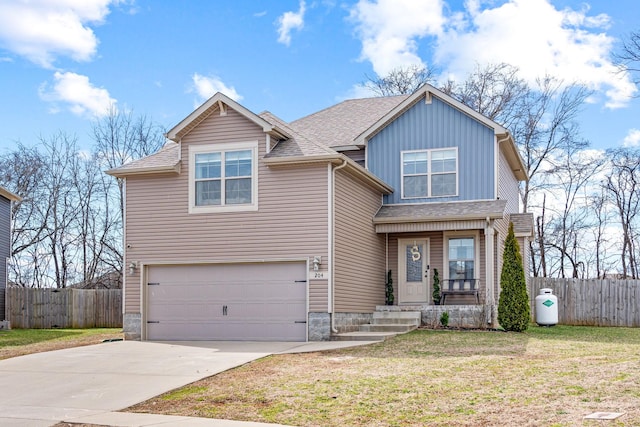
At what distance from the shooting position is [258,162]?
18.8 m

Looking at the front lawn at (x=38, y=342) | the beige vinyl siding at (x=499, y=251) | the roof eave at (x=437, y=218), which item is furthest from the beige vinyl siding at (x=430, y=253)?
the front lawn at (x=38, y=342)

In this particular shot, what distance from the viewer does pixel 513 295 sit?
19.4 metres

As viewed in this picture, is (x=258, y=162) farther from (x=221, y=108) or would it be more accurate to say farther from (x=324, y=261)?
(x=324, y=261)

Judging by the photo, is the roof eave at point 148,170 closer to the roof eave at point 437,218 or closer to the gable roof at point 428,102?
the roof eave at point 437,218

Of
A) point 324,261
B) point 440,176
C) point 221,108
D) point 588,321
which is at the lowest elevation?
point 588,321

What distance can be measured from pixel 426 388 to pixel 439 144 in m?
12.0

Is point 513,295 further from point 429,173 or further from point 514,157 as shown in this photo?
point 514,157

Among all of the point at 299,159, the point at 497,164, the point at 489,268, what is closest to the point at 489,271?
the point at 489,268

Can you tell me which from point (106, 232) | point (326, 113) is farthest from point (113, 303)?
point (326, 113)

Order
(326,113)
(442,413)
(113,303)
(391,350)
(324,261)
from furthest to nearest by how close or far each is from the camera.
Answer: (113,303) → (326,113) → (324,261) → (391,350) → (442,413)

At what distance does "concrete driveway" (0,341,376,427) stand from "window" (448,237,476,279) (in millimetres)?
5595

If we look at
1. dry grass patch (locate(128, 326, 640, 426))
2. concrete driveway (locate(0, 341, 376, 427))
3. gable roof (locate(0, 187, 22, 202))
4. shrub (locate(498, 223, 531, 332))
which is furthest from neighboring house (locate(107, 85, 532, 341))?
gable roof (locate(0, 187, 22, 202))

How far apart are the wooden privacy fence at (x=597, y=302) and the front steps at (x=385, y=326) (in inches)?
300

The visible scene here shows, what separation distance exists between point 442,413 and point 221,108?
1160cm
